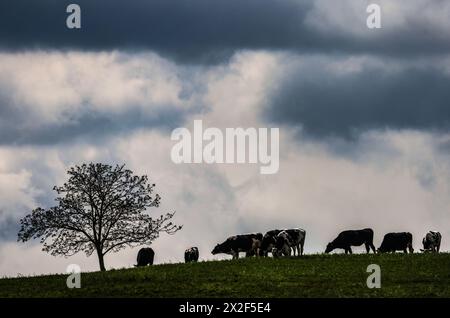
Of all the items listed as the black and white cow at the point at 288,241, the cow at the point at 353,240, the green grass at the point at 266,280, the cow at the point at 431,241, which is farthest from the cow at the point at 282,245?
the cow at the point at 431,241

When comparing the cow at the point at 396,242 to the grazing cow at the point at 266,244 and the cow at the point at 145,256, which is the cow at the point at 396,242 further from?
the cow at the point at 145,256

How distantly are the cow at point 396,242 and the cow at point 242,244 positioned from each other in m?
10.0

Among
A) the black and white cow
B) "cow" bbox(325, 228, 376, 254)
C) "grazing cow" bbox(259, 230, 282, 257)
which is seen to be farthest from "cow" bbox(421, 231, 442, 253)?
"grazing cow" bbox(259, 230, 282, 257)

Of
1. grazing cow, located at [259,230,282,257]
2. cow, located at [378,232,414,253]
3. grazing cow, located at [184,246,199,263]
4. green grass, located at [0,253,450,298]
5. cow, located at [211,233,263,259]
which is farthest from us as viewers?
grazing cow, located at [184,246,199,263]

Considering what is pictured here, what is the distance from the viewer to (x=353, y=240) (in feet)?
230

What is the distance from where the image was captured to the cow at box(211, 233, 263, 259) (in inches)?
2621

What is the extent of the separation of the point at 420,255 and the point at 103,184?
25.5m

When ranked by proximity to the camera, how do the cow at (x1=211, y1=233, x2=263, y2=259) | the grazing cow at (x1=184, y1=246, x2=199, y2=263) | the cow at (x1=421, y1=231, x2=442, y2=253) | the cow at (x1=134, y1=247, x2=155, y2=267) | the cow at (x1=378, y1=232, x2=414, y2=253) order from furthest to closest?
1. the grazing cow at (x1=184, y1=246, x2=199, y2=263)
2. the cow at (x1=421, y1=231, x2=442, y2=253)
3. the cow at (x1=378, y1=232, x2=414, y2=253)
4. the cow at (x1=134, y1=247, x2=155, y2=267)
5. the cow at (x1=211, y1=233, x2=263, y2=259)

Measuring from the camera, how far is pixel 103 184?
68.5m

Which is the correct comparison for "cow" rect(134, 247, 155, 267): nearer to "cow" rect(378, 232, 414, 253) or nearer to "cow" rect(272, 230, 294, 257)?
"cow" rect(272, 230, 294, 257)

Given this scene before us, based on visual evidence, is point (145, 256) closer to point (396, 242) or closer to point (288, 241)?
point (288, 241)

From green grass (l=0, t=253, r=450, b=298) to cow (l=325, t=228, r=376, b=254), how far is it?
595 inches

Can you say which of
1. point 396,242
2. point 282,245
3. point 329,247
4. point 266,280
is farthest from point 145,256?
point 266,280

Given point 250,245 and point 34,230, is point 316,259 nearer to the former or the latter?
point 250,245
